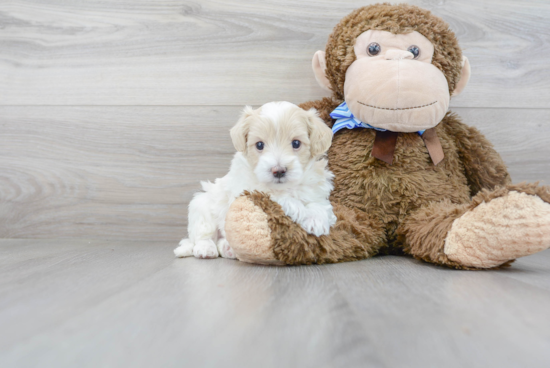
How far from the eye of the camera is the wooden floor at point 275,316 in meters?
0.46

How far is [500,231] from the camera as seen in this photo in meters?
0.81

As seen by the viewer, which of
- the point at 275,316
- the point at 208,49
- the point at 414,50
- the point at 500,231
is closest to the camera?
the point at 275,316

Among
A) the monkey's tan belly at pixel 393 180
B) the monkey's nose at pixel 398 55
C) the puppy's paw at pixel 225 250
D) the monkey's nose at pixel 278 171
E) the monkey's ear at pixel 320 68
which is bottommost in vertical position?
the puppy's paw at pixel 225 250

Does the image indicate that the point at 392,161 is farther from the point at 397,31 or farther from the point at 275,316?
the point at 275,316

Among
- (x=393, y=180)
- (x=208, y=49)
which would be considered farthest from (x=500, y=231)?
(x=208, y=49)

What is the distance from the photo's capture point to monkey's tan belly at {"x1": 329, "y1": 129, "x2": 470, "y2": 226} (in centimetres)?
111

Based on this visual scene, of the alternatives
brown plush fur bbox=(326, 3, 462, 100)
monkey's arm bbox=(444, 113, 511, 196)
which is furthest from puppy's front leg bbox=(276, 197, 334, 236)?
monkey's arm bbox=(444, 113, 511, 196)

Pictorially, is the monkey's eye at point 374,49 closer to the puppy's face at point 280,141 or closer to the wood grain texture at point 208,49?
the puppy's face at point 280,141

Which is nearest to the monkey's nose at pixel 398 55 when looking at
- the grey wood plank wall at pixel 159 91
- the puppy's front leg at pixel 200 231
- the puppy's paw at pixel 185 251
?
the grey wood plank wall at pixel 159 91

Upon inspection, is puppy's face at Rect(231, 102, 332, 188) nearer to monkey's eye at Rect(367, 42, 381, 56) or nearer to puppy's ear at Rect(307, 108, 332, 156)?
puppy's ear at Rect(307, 108, 332, 156)

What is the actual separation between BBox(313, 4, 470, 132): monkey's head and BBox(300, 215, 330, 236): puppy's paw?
0.31 meters

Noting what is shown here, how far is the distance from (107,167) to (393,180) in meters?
0.98

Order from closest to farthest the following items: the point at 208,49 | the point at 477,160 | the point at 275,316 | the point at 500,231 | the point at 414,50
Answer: the point at 275,316 → the point at 500,231 → the point at 414,50 → the point at 477,160 → the point at 208,49

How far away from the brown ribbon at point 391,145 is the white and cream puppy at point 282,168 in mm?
146
